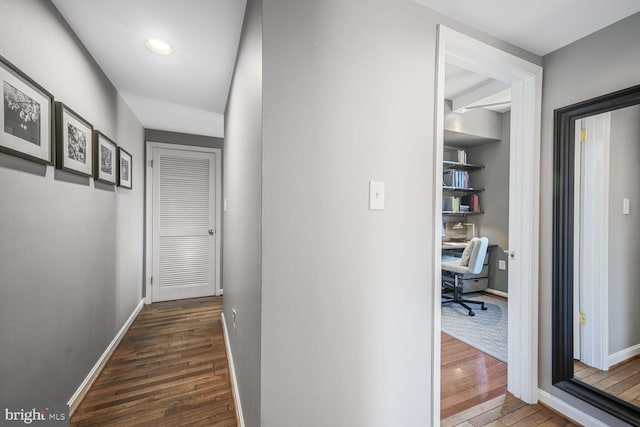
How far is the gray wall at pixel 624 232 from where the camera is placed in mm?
1461

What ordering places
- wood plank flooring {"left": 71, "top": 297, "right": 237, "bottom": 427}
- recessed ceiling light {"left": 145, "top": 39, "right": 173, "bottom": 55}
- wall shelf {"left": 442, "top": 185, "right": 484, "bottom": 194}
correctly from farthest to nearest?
wall shelf {"left": 442, "top": 185, "right": 484, "bottom": 194} → recessed ceiling light {"left": 145, "top": 39, "right": 173, "bottom": 55} → wood plank flooring {"left": 71, "top": 297, "right": 237, "bottom": 427}

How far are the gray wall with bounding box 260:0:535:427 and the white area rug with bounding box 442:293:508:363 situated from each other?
1530 mm

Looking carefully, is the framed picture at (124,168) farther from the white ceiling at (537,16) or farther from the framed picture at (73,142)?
the white ceiling at (537,16)

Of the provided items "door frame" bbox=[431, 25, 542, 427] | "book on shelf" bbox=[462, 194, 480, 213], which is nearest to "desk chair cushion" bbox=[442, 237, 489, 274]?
"book on shelf" bbox=[462, 194, 480, 213]

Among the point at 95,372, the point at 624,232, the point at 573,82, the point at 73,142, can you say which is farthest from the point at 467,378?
the point at 73,142

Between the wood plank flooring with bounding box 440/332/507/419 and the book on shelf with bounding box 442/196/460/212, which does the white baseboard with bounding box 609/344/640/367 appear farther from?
the book on shelf with bounding box 442/196/460/212

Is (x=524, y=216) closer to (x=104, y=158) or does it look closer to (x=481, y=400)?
(x=481, y=400)

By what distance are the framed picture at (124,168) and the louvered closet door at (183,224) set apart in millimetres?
780

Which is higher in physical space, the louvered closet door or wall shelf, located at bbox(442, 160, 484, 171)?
wall shelf, located at bbox(442, 160, 484, 171)

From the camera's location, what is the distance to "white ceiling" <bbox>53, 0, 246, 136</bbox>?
146cm

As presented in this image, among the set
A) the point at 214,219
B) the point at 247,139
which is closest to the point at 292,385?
the point at 247,139

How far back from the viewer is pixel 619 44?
1417mm

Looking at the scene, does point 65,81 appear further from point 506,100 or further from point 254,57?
point 506,100

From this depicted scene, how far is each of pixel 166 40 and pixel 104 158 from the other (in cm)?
112
